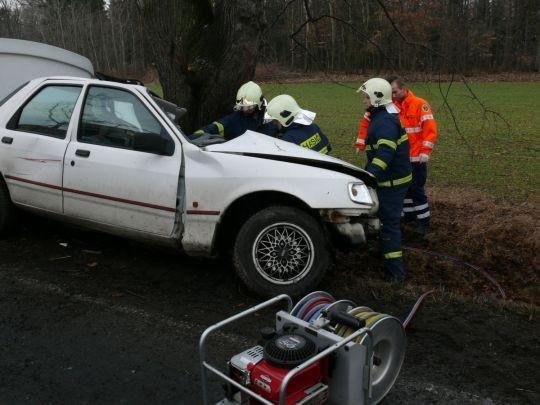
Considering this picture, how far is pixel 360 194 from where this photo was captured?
4.87m

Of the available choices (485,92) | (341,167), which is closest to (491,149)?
(341,167)

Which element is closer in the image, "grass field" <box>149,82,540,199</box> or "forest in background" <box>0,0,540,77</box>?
"forest in background" <box>0,0,540,77</box>

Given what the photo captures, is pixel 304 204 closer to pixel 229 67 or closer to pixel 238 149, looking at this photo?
pixel 238 149

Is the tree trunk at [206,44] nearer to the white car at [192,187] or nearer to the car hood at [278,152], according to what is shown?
the white car at [192,187]

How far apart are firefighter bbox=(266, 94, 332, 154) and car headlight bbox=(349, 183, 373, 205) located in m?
1.06

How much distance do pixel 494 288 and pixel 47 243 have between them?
4.64m

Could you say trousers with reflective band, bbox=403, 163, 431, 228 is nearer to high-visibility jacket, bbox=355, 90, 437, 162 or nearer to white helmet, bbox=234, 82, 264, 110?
high-visibility jacket, bbox=355, 90, 437, 162

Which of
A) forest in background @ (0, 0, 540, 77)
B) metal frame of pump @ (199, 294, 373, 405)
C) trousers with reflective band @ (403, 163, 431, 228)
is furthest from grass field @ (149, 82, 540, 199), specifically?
metal frame of pump @ (199, 294, 373, 405)

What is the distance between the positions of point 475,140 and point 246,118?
36.0ft

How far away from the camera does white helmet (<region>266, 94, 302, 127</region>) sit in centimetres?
587

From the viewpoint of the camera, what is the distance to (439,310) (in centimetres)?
480

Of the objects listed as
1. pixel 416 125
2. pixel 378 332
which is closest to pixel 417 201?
pixel 416 125

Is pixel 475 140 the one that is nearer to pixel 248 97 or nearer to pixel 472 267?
pixel 472 267

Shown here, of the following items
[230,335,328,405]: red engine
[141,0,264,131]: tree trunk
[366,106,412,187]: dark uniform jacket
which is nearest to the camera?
[230,335,328,405]: red engine
